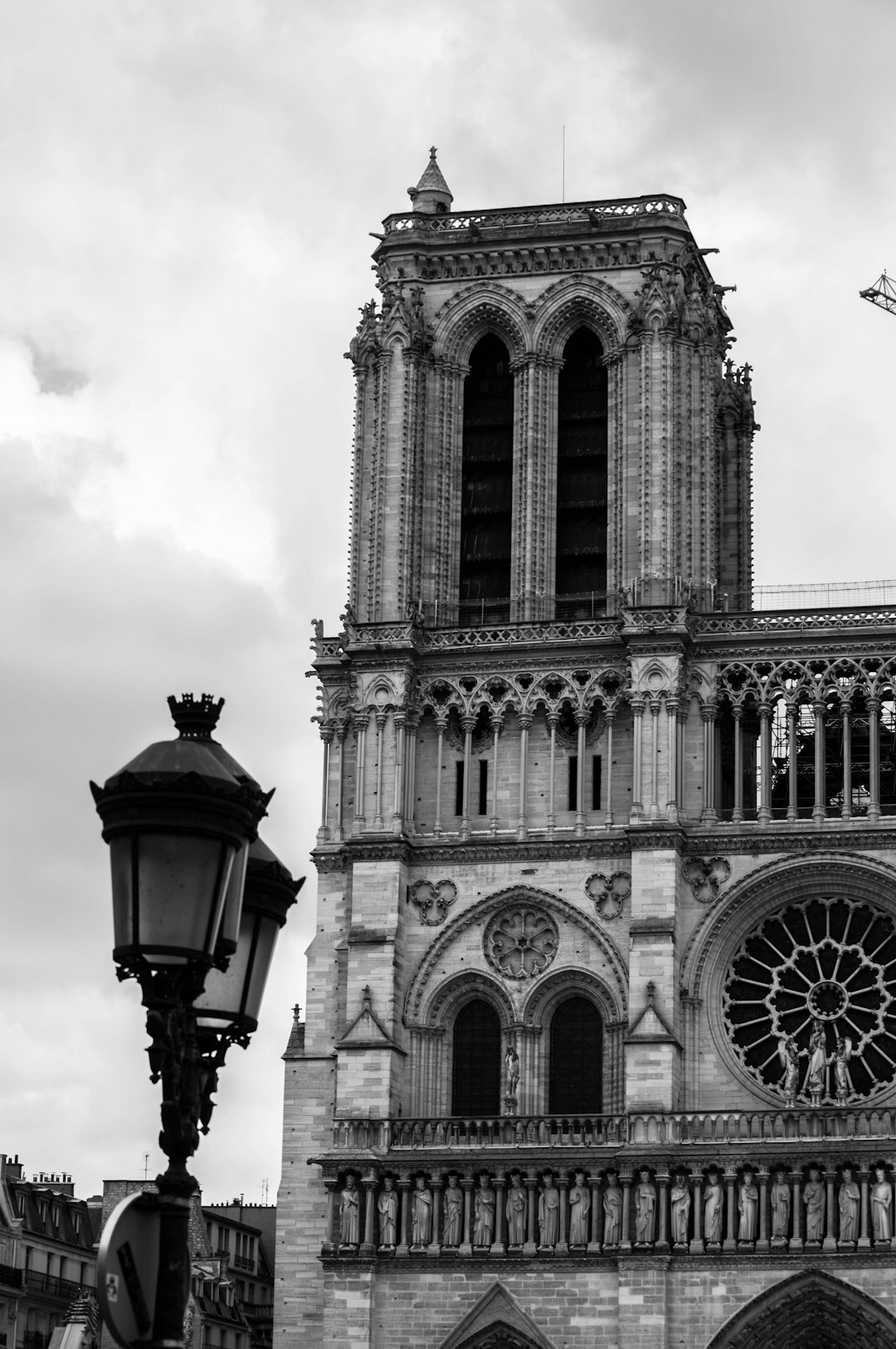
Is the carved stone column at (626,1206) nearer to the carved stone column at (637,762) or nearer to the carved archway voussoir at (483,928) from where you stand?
the carved archway voussoir at (483,928)

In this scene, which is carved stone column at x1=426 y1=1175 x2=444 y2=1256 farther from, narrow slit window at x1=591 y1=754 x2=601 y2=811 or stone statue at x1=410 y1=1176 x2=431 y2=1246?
narrow slit window at x1=591 y1=754 x2=601 y2=811

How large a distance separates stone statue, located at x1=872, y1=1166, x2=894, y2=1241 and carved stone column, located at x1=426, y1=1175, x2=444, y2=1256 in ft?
26.8

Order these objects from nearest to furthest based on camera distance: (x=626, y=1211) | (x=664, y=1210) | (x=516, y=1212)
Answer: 1. (x=664, y=1210)
2. (x=626, y=1211)
3. (x=516, y=1212)

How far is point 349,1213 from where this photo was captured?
162 feet

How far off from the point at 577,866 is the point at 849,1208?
8579mm

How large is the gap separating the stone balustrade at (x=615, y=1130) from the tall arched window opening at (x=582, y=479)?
10.6m

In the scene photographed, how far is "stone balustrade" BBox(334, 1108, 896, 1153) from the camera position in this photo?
48.2 m

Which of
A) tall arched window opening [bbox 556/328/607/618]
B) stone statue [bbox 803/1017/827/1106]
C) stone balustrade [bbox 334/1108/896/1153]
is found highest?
tall arched window opening [bbox 556/328/607/618]

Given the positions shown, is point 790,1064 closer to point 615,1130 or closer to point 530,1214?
point 615,1130

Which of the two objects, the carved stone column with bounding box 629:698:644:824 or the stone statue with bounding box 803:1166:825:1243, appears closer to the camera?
the stone statue with bounding box 803:1166:825:1243

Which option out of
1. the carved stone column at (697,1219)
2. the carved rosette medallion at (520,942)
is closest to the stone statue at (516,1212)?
the carved stone column at (697,1219)

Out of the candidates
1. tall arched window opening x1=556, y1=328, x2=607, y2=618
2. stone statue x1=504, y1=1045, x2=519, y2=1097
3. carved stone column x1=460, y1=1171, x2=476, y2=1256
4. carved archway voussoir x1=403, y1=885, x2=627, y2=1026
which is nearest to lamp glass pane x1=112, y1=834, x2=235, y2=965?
carved stone column x1=460, y1=1171, x2=476, y2=1256

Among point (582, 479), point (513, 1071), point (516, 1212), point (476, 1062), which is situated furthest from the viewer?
point (582, 479)

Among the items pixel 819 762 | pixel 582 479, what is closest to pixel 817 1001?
pixel 819 762
